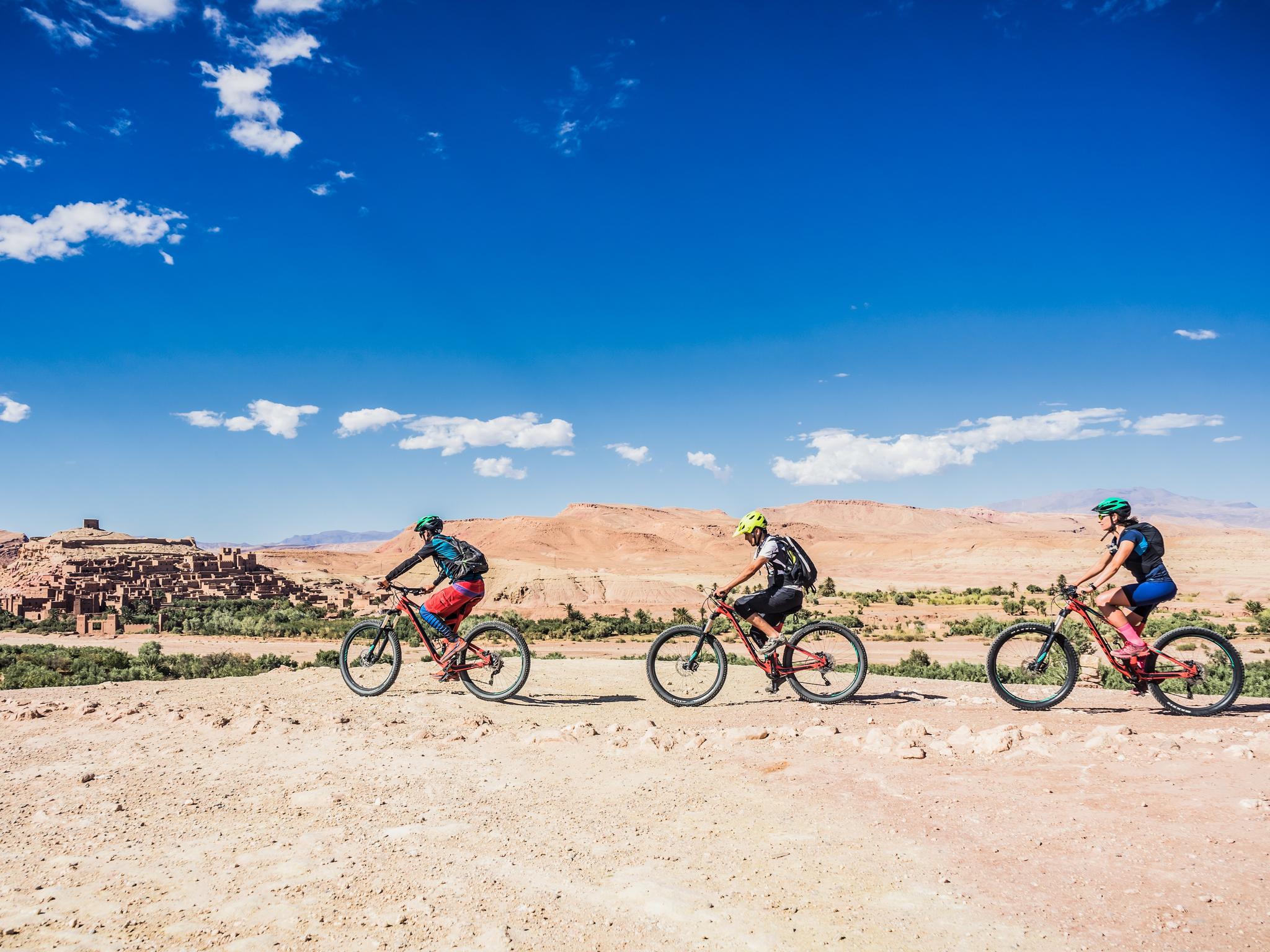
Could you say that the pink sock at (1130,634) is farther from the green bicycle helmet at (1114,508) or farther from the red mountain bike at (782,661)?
the red mountain bike at (782,661)

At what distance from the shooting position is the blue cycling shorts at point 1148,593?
7.17 meters

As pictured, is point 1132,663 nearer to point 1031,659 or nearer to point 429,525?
point 1031,659

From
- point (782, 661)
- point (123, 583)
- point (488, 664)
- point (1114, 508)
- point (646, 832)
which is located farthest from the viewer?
point (123, 583)

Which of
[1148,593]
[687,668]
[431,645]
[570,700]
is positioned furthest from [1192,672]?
[431,645]

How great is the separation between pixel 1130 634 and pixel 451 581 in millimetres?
6828

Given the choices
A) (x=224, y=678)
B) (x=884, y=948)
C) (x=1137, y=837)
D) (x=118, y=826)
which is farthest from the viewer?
(x=224, y=678)

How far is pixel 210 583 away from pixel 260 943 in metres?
41.6

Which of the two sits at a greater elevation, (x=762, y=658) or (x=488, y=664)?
(x=762, y=658)

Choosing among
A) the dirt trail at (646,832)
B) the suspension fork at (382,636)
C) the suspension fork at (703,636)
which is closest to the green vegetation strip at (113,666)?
the suspension fork at (382,636)

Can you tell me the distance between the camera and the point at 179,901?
399 cm

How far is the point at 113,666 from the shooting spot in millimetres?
14398

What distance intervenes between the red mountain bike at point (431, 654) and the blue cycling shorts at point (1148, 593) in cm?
600

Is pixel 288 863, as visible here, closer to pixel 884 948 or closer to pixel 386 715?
pixel 884 948

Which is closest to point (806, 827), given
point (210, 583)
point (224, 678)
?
point (224, 678)
